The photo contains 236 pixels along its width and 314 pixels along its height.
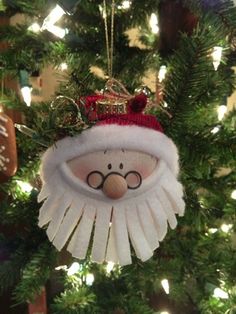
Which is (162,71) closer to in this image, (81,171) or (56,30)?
(56,30)

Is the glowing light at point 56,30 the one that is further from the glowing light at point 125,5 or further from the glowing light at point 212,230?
the glowing light at point 212,230

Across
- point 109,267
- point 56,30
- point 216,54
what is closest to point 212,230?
point 109,267

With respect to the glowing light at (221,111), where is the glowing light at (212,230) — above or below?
below

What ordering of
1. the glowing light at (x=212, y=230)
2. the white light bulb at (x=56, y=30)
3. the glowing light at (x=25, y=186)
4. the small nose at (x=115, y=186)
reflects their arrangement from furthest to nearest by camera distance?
the glowing light at (x=212, y=230), the glowing light at (x=25, y=186), the white light bulb at (x=56, y=30), the small nose at (x=115, y=186)

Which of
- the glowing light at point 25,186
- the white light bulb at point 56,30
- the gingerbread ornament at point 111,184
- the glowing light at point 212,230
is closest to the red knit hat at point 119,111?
the gingerbread ornament at point 111,184

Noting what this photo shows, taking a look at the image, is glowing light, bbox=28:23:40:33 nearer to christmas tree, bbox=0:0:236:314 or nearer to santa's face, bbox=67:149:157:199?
christmas tree, bbox=0:0:236:314

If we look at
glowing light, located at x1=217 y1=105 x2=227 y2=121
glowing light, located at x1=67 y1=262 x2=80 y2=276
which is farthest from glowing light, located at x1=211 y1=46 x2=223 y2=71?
glowing light, located at x1=67 y1=262 x2=80 y2=276

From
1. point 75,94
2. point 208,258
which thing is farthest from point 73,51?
point 208,258

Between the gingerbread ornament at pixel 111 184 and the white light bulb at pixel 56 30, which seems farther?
the white light bulb at pixel 56 30

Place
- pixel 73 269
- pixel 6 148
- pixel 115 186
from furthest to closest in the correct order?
1. pixel 73 269
2. pixel 6 148
3. pixel 115 186
